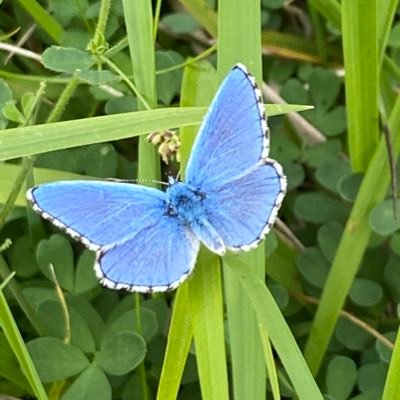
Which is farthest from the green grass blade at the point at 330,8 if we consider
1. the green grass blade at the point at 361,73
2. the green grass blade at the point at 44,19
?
the green grass blade at the point at 44,19

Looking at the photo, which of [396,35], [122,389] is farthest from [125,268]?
[396,35]

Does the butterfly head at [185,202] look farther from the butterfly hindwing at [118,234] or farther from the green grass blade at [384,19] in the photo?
the green grass blade at [384,19]

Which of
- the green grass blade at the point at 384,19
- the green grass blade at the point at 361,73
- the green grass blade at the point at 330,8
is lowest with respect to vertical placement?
the green grass blade at the point at 361,73

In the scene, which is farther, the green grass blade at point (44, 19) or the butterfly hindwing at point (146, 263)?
the green grass blade at point (44, 19)

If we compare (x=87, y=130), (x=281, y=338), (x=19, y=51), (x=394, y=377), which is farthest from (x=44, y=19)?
(x=394, y=377)

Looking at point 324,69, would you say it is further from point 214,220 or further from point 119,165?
point 214,220

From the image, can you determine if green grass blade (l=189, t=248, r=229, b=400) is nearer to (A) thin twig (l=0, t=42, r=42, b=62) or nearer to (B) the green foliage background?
(B) the green foliage background
